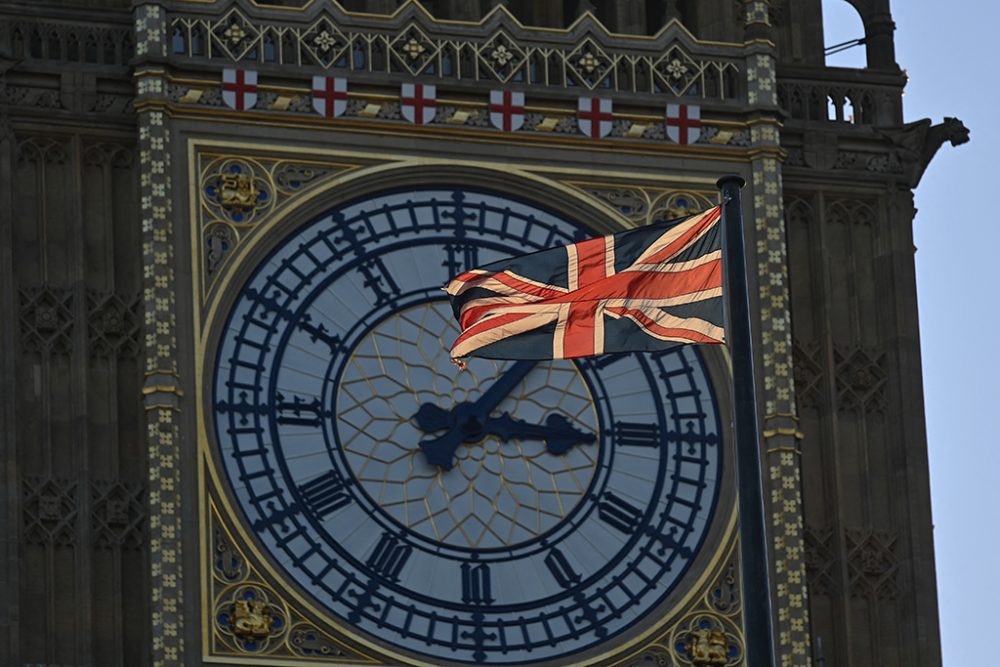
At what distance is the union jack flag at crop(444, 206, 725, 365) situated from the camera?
2142cm

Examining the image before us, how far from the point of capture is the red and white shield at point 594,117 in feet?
91.0

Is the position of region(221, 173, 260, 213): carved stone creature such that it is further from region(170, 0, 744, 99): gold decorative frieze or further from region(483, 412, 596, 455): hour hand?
region(483, 412, 596, 455): hour hand

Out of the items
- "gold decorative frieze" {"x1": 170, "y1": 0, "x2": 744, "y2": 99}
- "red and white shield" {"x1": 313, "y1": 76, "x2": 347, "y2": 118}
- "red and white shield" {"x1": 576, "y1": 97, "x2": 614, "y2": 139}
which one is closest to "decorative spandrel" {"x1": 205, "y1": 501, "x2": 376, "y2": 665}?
"red and white shield" {"x1": 313, "y1": 76, "x2": 347, "y2": 118}

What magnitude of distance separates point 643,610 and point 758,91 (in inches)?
161

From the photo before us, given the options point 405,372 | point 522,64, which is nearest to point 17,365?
point 405,372

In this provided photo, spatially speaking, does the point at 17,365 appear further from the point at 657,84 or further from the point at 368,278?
the point at 657,84

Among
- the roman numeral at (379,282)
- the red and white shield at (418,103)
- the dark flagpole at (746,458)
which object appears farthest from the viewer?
the red and white shield at (418,103)

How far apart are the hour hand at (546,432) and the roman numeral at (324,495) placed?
117 centimetres

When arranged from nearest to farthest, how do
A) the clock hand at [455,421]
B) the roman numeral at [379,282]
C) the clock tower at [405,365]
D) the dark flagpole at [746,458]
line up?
the dark flagpole at [746,458], the clock tower at [405,365], the clock hand at [455,421], the roman numeral at [379,282]

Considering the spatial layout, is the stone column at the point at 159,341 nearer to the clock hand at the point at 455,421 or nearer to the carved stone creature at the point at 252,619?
the carved stone creature at the point at 252,619

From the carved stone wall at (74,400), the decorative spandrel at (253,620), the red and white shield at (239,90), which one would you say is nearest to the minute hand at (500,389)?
the decorative spandrel at (253,620)

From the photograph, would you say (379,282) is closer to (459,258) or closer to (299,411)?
(459,258)

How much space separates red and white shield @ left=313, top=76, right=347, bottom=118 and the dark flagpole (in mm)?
7796

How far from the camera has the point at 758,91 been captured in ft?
92.2
